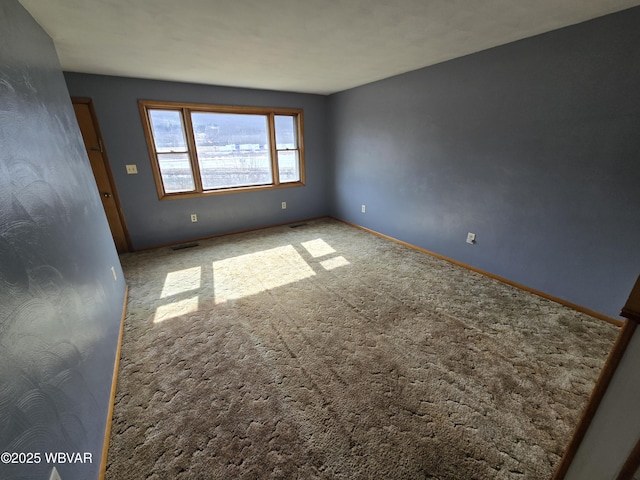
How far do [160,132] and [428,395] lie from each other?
447 centimetres

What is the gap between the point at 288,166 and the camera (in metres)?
4.95

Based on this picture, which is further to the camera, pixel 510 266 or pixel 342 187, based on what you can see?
pixel 342 187

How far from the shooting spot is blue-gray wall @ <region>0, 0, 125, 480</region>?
32.2 inches

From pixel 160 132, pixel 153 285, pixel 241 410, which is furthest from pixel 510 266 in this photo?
pixel 160 132

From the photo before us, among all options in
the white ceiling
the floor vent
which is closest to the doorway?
the white ceiling

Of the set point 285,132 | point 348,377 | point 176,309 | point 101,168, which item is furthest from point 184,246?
point 348,377

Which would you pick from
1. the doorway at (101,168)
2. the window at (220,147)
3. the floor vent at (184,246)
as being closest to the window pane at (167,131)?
the window at (220,147)

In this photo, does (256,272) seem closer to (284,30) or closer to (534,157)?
(284,30)

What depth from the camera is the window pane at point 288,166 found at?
4827 mm

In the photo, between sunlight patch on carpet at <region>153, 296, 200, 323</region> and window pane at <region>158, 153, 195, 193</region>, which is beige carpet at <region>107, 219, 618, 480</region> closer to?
sunlight patch on carpet at <region>153, 296, 200, 323</region>

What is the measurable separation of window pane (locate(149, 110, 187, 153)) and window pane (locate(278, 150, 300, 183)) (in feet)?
5.25

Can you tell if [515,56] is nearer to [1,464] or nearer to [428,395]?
[428,395]

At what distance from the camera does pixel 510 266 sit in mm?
2789

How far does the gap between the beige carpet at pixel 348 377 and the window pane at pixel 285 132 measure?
2752 mm
